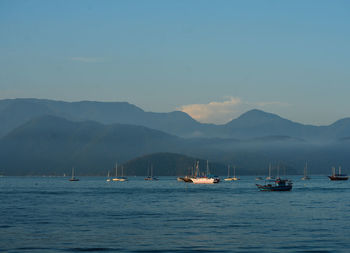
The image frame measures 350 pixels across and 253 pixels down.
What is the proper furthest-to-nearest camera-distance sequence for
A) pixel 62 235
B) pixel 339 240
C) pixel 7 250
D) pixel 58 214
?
pixel 58 214 < pixel 62 235 < pixel 339 240 < pixel 7 250

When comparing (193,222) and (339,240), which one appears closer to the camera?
(339,240)

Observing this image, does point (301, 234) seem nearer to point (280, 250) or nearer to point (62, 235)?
point (280, 250)

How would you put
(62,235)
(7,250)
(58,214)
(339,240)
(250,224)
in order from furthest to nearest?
(58,214) → (250,224) → (62,235) → (339,240) → (7,250)

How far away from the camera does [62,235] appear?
216 feet

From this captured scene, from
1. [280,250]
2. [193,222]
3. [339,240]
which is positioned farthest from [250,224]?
[280,250]

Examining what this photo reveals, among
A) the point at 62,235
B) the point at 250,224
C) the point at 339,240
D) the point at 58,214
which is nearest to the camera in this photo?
the point at 339,240

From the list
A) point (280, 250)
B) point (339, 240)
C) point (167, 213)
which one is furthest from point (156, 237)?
point (167, 213)

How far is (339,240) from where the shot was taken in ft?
201

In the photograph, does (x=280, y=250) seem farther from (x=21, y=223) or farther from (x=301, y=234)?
(x=21, y=223)

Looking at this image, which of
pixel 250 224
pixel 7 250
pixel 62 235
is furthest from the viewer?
pixel 250 224

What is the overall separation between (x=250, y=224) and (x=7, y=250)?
33884mm

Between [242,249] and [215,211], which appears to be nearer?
[242,249]

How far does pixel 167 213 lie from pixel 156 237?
3220 cm

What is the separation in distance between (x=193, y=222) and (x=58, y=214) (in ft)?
86.5
